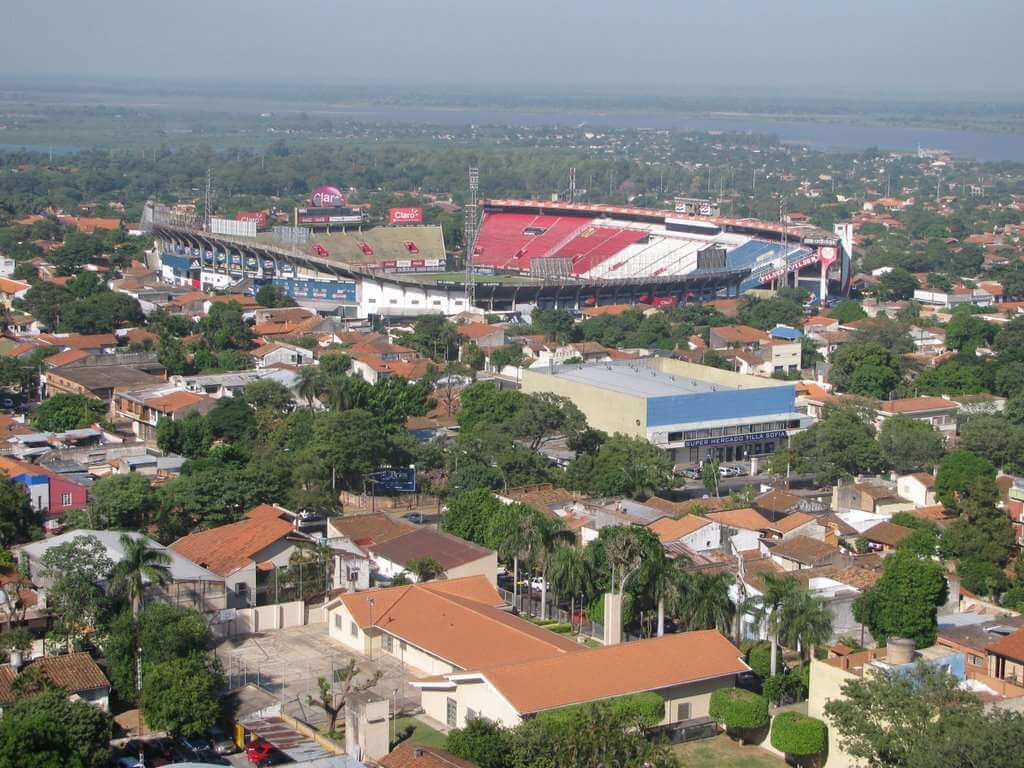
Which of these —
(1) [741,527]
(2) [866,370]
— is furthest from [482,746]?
(2) [866,370]

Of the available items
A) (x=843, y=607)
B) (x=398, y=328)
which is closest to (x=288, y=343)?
(x=398, y=328)

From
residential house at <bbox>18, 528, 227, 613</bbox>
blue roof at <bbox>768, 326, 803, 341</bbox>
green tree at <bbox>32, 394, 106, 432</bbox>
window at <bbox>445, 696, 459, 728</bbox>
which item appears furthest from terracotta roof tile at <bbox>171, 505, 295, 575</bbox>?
Result: blue roof at <bbox>768, 326, 803, 341</bbox>

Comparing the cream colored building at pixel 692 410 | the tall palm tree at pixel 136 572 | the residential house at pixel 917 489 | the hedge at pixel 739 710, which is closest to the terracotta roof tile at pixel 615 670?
the hedge at pixel 739 710

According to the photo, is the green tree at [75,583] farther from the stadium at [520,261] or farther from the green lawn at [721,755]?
the stadium at [520,261]

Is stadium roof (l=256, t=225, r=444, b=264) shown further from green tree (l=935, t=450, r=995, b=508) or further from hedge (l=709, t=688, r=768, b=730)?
hedge (l=709, t=688, r=768, b=730)

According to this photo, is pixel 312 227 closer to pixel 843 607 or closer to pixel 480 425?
pixel 480 425

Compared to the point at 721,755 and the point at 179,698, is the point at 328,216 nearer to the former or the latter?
the point at 179,698
